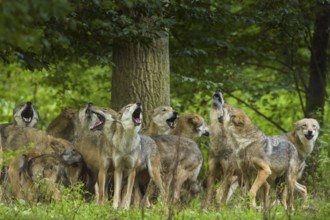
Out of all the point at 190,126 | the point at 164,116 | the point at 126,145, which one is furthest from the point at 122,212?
the point at 190,126

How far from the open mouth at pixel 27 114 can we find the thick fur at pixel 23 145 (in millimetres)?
Result: 1282

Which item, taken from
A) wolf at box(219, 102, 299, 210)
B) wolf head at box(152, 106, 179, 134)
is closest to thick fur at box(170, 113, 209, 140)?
wolf head at box(152, 106, 179, 134)

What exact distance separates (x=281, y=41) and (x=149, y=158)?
23.2ft

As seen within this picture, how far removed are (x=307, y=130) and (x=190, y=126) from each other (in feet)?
7.23

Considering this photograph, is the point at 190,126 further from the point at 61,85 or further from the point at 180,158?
the point at 61,85

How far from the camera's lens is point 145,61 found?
46.4ft

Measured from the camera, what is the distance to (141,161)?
41.0ft

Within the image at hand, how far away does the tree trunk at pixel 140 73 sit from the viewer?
14148mm

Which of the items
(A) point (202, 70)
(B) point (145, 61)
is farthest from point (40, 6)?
(A) point (202, 70)

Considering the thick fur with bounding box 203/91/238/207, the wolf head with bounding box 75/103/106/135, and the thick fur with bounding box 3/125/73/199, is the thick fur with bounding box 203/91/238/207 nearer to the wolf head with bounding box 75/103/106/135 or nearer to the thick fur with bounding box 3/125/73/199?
the wolf head with bounding box 75/103/106/135

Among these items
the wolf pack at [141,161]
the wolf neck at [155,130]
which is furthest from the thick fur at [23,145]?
the wolf neck at [155,130]

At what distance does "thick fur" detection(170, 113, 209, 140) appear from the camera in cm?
1462

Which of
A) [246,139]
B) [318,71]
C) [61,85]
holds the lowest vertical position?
[246,139]

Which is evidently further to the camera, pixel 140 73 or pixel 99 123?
pixel 140 73
